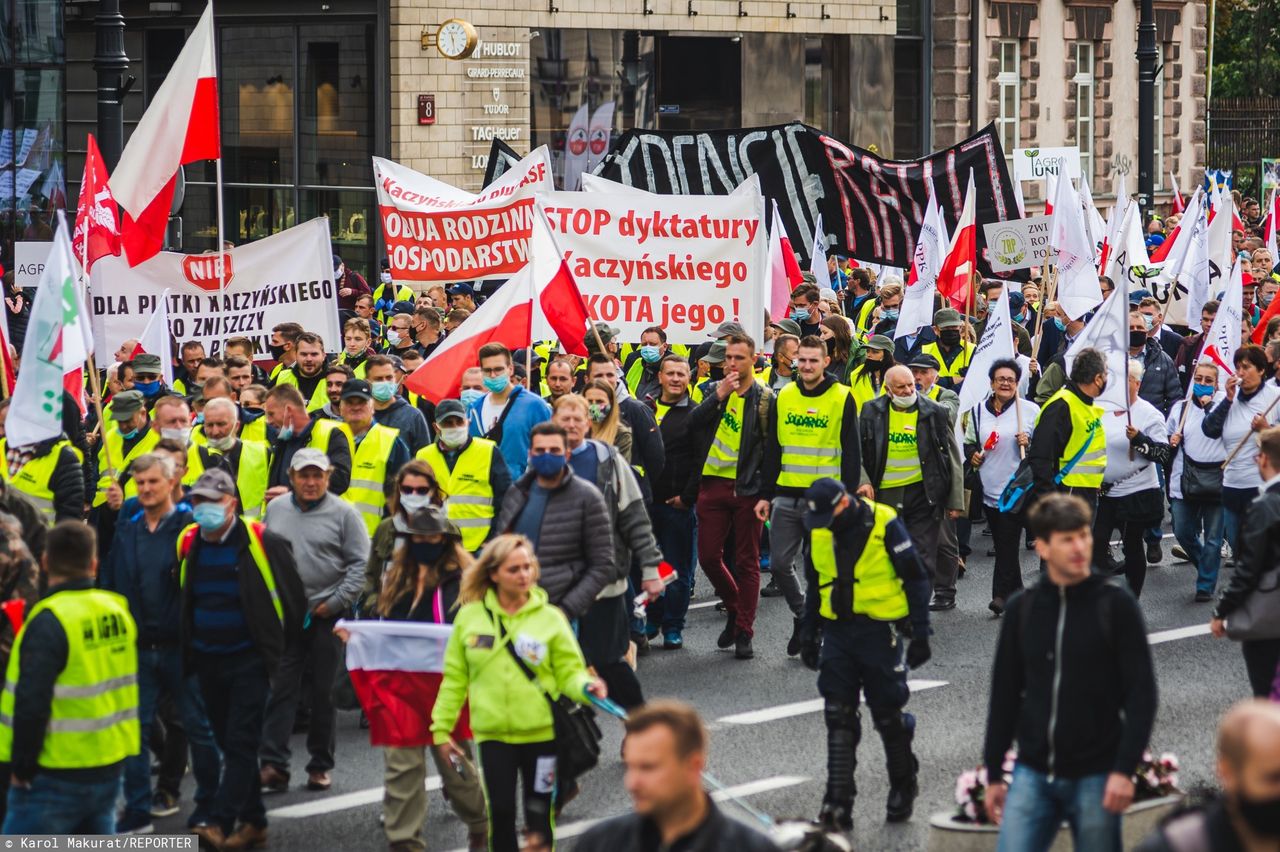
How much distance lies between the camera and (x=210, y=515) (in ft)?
28.5

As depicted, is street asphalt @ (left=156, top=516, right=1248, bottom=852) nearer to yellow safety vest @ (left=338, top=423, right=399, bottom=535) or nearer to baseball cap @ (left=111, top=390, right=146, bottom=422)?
yellow safety vest @ (left=338, top=423, right=399, bottom=535)

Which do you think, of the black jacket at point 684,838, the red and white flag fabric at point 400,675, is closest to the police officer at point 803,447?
the red and white flag fabric at point 400,675

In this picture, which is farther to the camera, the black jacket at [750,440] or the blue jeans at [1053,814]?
the black jacket at [750,440]

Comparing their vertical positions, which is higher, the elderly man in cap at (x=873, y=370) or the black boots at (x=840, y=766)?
the elderly man in cap at (x=873, y=370)

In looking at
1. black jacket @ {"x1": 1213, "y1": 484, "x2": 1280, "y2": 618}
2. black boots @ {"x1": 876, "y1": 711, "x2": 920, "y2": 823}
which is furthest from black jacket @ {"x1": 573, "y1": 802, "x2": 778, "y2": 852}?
black jacket @ {"x1": 1213, "y1": 484, "x2": 1280, "y2": 618}

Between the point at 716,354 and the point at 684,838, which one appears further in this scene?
the point at 716,354

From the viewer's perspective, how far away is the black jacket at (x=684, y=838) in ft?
16.8

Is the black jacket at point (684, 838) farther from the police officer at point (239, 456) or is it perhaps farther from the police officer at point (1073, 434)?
the police officer at point (1073, 434)

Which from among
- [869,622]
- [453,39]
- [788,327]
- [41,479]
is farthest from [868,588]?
[453,39]

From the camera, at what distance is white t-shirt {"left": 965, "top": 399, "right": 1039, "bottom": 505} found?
13723 mm

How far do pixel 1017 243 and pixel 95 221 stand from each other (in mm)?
8695

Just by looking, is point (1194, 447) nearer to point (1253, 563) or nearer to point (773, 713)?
point (773, 713)

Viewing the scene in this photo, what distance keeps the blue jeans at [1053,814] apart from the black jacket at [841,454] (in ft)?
17.3

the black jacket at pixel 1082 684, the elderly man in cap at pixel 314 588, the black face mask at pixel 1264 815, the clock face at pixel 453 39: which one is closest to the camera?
the black face mask at pixel 1264 815
